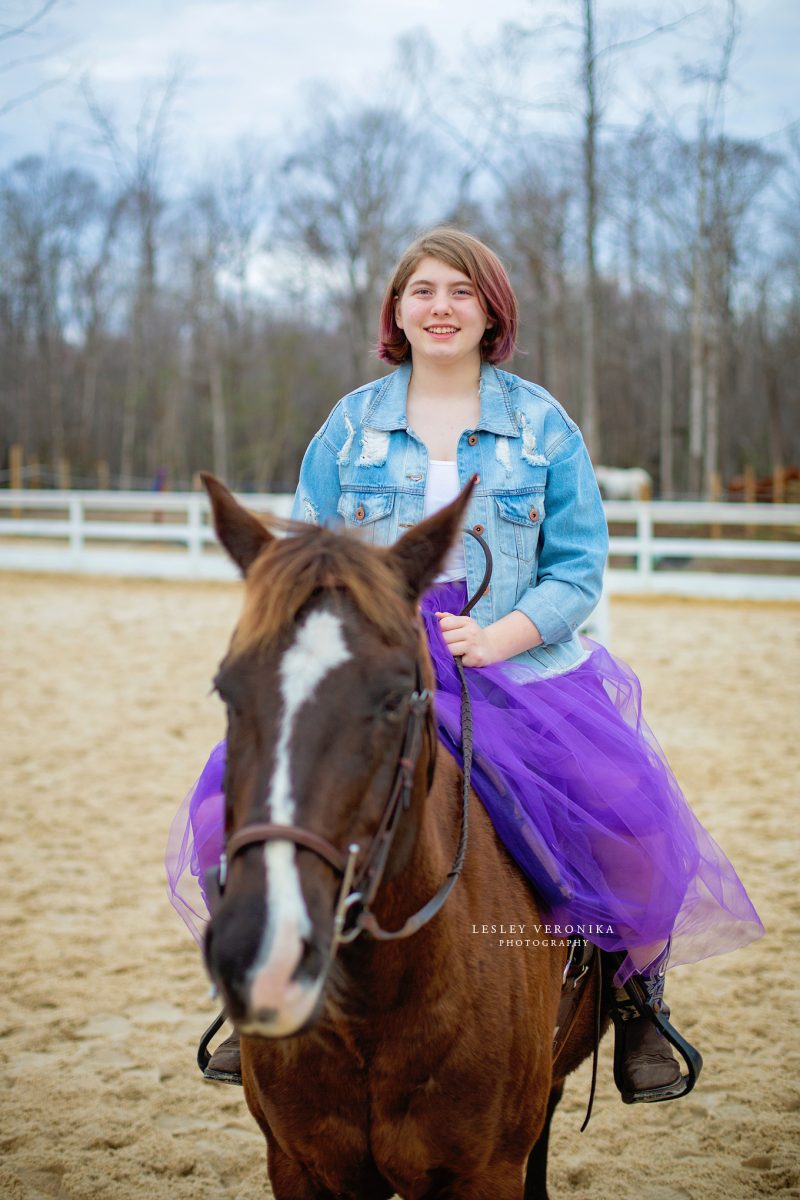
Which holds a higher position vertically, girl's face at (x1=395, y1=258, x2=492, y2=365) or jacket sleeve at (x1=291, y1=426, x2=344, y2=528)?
girl's face at (x1=395, y1=258, x2=492, y2=365)

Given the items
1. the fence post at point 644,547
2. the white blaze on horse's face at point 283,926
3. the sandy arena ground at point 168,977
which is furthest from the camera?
the fence post at point 644,547

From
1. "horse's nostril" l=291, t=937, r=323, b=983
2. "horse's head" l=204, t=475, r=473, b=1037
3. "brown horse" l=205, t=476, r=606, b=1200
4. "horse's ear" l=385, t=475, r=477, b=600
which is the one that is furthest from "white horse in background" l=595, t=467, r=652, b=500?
"horse's nostril" l=291, t=937, r=323, b=983

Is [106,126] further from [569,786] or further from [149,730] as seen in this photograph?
[569,786]

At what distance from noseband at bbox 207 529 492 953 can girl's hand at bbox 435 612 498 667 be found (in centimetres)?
39

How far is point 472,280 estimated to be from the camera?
2.66m

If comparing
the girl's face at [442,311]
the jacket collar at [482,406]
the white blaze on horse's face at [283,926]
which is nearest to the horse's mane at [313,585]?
the white blaze on horse's face at [283,926]

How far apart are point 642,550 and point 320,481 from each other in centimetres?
1250

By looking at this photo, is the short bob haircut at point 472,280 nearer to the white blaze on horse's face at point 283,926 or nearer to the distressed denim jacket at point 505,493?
the distressed denim jacket at point 505,493

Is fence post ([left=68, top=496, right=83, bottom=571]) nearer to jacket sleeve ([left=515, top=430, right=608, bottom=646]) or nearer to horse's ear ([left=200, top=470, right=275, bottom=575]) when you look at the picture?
jacket sleeve ([left=515, top=430, right=608, bottom=646])

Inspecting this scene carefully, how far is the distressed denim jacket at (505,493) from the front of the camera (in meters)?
2.59

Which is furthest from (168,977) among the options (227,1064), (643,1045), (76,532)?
(76,532)

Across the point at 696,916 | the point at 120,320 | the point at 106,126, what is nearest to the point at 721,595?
the point at 696,916

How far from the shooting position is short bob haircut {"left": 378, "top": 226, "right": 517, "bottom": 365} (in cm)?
266

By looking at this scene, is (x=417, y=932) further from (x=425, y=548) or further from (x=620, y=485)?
(x=620, y=485)
